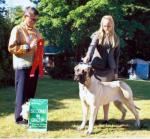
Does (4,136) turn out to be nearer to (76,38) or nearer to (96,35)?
(96,35)

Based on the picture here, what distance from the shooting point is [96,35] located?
338 inches

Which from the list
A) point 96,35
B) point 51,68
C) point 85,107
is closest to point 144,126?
point 85,107

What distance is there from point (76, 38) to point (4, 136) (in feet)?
59.2

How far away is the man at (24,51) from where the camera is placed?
8336mm

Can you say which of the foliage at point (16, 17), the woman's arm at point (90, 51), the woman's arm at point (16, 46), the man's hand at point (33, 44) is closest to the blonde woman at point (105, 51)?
the woman's arm at point (90, 51)

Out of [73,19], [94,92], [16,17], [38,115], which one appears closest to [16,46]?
[38,115]

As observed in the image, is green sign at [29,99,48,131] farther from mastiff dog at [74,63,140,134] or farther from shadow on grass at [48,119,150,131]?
mastiff dog at [74,63,140,134]

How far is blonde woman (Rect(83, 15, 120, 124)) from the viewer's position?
850 centimetres

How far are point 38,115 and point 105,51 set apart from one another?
1811mm

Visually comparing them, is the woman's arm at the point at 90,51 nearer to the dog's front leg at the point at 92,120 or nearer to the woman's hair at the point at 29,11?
the dog's front leg at the point at 92,120

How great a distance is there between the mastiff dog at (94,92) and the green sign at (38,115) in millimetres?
708

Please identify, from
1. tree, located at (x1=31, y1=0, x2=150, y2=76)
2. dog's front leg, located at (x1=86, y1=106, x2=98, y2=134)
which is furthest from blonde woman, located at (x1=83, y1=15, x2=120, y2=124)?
tree, located at (x1=31, y1=0, x2=150, y2=76)

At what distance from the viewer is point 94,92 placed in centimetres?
820

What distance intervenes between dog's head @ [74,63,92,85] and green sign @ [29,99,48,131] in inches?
34.0
